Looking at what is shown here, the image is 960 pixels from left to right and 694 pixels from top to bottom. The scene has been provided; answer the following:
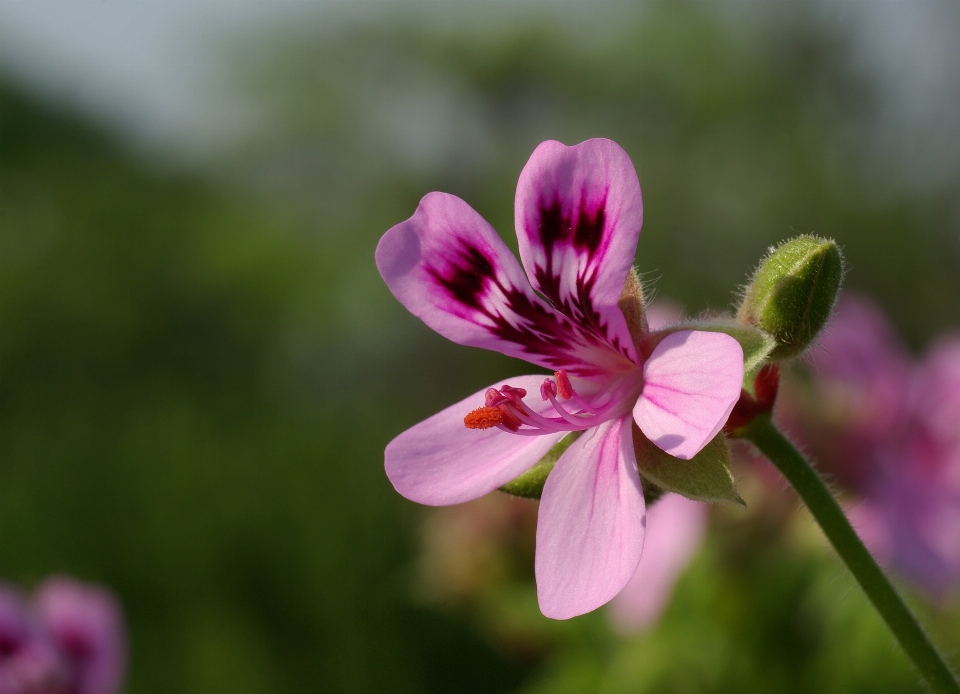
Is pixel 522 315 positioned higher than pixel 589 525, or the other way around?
pixel 522 315

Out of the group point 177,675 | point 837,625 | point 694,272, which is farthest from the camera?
point 694,272

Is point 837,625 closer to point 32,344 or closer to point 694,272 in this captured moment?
point 32,344

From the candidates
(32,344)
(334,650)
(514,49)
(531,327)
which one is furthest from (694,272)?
(531,327)

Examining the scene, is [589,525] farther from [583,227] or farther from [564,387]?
[583,227]

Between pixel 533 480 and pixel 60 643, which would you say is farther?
pixel 60 643

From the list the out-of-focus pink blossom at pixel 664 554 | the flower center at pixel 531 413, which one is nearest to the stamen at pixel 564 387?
the flower center at pixel 531 413

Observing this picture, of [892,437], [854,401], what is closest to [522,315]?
[854,401]
